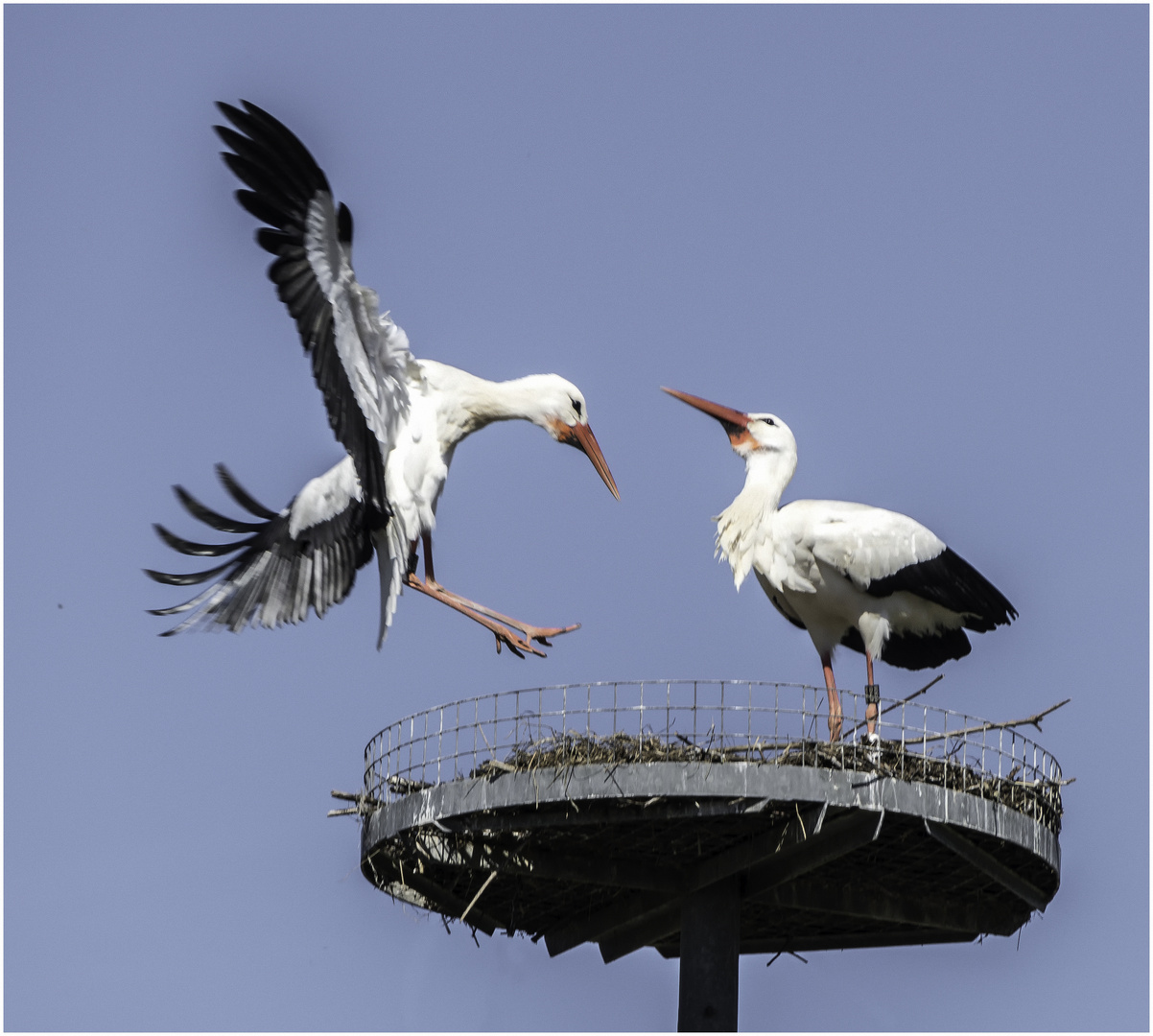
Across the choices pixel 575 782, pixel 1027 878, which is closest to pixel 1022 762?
pixel 1027 878

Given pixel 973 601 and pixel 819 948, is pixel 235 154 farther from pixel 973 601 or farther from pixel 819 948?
pixel 819 948

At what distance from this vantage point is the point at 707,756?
13953 millimetres

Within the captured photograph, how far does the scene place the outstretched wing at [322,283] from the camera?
13.3 m

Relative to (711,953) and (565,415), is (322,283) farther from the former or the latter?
(711,953)

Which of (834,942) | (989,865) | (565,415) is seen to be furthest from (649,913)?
(565,415)

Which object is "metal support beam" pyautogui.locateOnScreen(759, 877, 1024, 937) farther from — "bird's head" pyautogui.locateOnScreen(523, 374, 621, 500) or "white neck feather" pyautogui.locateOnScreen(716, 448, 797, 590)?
"bird's head" pyautogui.locateOnScreen(523, 374, 621, 500)

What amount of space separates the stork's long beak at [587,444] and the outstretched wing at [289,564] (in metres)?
1.55

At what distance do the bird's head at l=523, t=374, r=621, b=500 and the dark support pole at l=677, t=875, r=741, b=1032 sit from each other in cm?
293

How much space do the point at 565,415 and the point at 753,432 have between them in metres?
2.12

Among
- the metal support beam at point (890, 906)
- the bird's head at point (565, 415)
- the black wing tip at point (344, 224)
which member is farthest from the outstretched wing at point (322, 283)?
the metal support beam at point (890, 906)

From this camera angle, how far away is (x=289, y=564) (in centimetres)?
1642

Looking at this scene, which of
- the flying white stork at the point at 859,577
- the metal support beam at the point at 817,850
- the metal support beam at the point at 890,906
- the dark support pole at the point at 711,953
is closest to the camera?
the metal support beam at the point at 817,850

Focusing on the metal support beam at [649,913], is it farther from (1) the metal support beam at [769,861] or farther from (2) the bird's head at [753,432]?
(2) the bird's head at [753,432]

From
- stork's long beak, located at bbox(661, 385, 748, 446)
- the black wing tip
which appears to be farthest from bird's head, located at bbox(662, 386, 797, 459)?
the black wing tip
